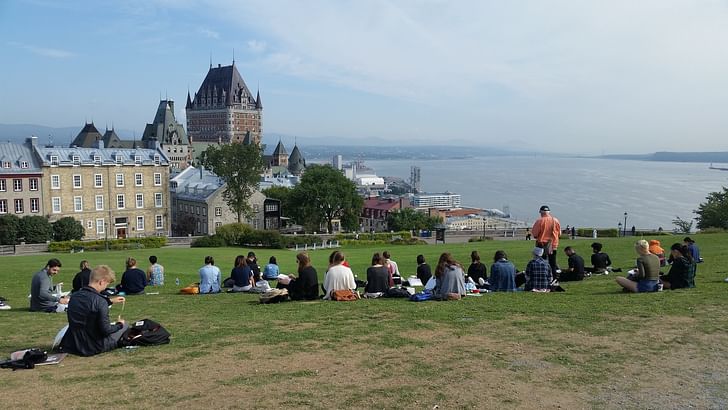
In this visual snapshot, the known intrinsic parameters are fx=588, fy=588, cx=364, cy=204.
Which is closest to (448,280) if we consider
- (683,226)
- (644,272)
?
(644,272)

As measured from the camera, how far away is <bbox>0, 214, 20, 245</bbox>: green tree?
49.8 metres

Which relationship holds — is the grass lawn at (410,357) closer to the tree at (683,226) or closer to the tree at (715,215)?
the tree at (715,215)

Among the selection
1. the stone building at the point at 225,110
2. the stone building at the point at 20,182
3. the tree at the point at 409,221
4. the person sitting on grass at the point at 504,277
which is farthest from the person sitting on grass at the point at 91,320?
the stone building at the point at 225,110

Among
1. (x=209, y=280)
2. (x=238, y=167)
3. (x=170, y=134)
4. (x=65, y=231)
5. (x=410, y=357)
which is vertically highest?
(x=170, y=134)

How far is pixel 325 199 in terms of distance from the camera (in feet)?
226

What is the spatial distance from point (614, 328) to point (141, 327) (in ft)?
25.1

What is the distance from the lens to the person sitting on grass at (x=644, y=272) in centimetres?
1266

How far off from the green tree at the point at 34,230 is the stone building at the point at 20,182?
774 cm

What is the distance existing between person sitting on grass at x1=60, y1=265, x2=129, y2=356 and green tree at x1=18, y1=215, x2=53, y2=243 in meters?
49.0

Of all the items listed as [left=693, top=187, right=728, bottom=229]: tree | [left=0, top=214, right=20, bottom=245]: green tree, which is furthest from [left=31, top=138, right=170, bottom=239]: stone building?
[left=693, top=187, right=728, bottom=229]: tree

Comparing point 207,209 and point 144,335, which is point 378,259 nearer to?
point 144,335

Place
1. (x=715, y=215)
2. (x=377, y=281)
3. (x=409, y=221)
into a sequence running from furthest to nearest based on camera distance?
(x=409, y=221), (x=715, y=215), (x=377, y=281)

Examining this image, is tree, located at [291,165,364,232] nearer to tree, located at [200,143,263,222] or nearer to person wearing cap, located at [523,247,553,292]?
tree, located at [200,143,263,222]

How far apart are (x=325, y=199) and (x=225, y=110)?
338 ft
